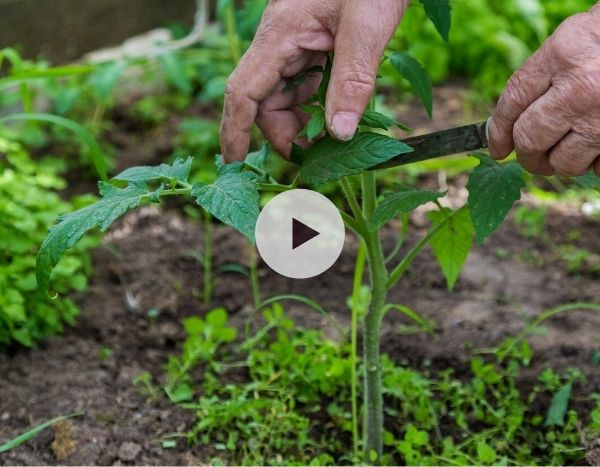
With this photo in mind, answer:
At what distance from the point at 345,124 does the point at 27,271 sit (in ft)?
4.01

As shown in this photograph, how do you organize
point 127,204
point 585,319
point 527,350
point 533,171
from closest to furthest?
1. point 127,204
2. point 533,171
3. point 527,350
4. point 585,319

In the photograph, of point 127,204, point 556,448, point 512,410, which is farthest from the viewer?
point 512,410

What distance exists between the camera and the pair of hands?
1492 mm

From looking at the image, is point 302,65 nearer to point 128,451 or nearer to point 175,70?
point 128,451

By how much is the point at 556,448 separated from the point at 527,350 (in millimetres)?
342

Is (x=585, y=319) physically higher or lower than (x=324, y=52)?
lower

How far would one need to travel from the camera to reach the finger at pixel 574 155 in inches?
60.4

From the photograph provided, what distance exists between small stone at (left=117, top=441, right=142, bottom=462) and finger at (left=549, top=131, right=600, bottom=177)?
1.10 metres

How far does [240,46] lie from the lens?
3.57 metres

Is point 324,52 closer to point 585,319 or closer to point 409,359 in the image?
point 409,359

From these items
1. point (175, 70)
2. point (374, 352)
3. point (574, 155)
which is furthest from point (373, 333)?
point (175, 70)

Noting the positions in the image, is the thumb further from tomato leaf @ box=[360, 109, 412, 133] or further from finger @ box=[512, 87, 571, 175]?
finger @ box=[512, 87, 571, 175]

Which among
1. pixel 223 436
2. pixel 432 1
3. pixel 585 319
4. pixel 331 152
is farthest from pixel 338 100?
pixel 585 319

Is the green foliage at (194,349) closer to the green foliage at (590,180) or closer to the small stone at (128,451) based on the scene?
the small stone at (128,451)
